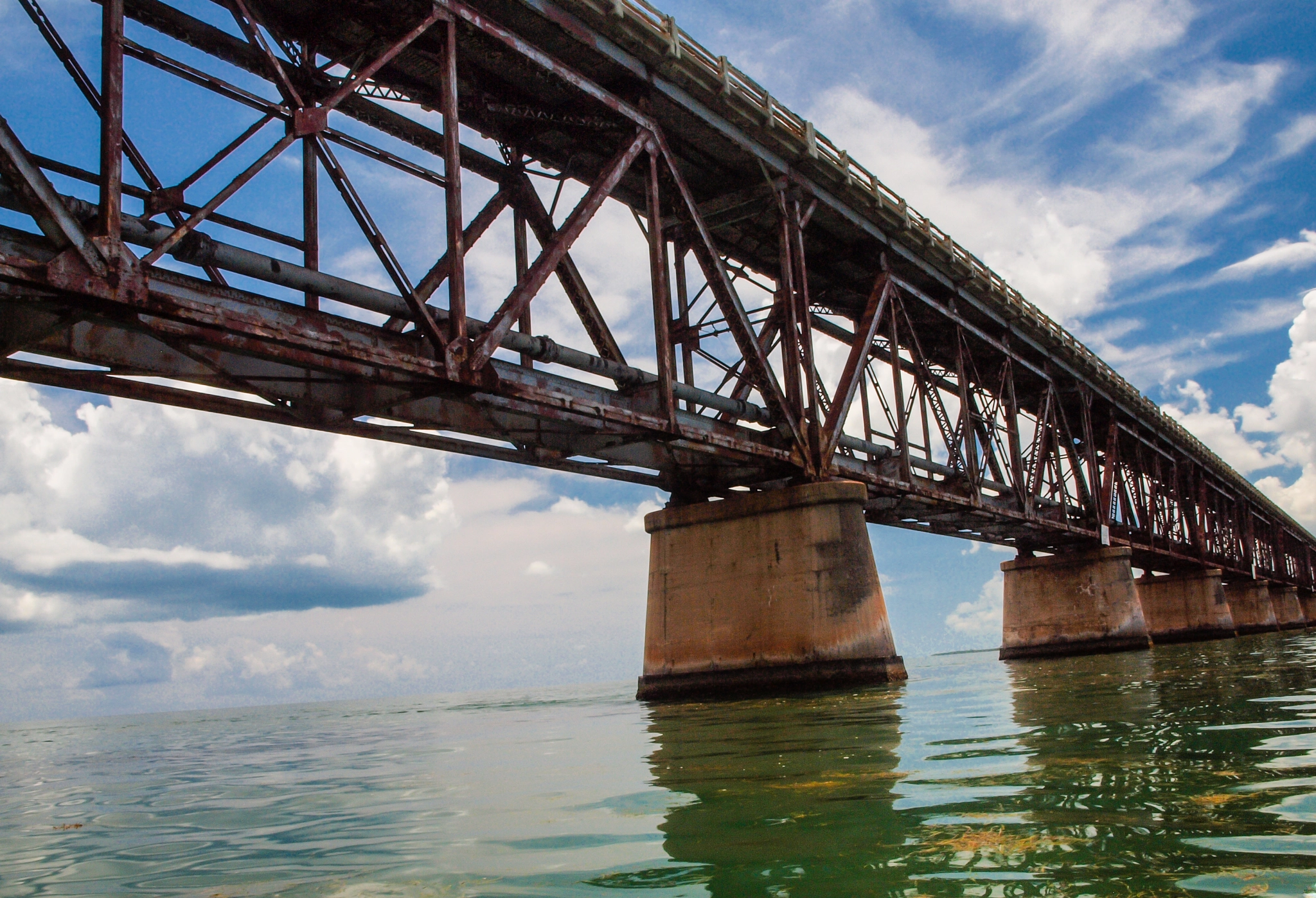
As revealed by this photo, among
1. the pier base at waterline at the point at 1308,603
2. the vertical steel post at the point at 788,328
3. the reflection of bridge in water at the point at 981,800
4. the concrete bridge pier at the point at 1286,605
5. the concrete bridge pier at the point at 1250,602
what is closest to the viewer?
the reflection of bridge in water at the point at 981,800

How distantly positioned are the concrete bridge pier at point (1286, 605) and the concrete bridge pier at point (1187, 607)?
2726cm

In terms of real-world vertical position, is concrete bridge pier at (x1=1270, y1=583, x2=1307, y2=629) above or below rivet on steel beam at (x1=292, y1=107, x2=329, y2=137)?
below

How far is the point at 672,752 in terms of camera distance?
8.25 m

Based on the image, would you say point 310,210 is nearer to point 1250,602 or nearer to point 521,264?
point 521,264

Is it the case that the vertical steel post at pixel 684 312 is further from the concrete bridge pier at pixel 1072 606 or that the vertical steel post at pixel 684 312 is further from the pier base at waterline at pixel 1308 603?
the pier base at waterline at pixel 1308 603

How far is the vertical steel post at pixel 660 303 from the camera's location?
14656 mm

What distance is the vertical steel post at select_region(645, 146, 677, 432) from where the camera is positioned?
1466cm

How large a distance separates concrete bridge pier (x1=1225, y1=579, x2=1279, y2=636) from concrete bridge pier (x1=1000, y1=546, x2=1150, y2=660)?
33495 millimetres

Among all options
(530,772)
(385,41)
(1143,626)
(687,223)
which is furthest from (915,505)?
(530,772)

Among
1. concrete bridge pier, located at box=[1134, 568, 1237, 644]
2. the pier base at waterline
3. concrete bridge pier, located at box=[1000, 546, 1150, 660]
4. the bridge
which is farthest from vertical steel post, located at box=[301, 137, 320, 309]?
the pier base at waterline

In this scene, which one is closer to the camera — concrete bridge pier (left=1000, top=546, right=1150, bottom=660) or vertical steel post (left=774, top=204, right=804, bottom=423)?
vertical steel post (left=774, top=204, right=804, bottom=423)

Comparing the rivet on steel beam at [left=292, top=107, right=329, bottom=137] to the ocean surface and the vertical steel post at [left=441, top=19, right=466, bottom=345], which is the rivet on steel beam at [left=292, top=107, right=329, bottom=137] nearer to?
the vertical steel post at [left=441, top=19, right=466, bottom=345]

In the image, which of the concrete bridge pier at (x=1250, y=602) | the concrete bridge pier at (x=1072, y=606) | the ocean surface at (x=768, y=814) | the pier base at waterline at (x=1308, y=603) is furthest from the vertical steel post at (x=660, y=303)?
the pier base at waterline at (x=1308, y=603)

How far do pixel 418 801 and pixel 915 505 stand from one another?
20921 millimetres
